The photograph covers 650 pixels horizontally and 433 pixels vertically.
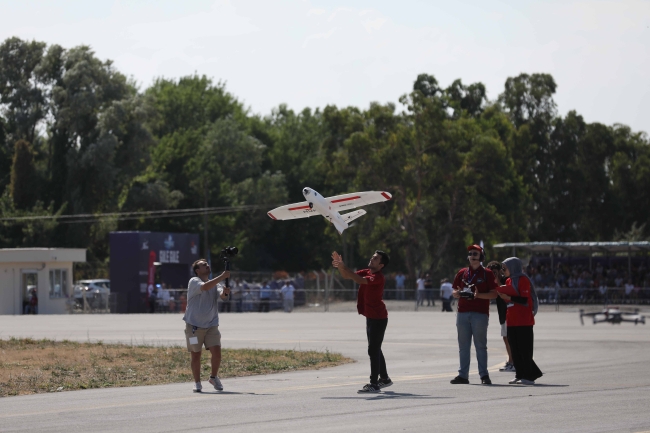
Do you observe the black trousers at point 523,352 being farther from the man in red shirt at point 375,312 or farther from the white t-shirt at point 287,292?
the white t-shirt at point 287,292

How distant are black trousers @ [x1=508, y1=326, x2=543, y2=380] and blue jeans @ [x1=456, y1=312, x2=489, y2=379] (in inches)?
20.8

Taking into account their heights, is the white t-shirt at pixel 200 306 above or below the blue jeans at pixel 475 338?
above

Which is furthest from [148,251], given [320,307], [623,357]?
[623,357]

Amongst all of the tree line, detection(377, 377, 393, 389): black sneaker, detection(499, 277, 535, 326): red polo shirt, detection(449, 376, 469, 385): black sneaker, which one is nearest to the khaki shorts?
detection(377, 377, 393, 389): black sneaker

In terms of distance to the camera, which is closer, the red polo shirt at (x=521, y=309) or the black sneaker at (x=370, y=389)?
the black sneaker at (x=370, y=389)

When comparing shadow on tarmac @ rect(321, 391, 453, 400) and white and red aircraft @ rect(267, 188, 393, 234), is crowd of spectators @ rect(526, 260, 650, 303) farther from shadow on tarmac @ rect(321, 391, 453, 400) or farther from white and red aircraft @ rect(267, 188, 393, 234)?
shadow on tarmac @ rect(321, 391, 453, 400)

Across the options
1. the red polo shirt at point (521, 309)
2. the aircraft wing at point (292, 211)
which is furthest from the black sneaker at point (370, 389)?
the aircraft wing at point (292, 211)

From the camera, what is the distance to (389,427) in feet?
31.1

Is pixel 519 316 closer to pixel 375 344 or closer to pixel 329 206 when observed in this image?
pixel 375 344

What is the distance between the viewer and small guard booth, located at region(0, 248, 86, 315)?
1950 inches

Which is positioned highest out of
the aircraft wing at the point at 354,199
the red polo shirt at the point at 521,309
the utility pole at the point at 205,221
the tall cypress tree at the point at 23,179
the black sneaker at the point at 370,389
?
the tall cypress tree at the point at 23,179

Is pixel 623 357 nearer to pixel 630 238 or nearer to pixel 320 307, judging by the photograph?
pixel 320 307

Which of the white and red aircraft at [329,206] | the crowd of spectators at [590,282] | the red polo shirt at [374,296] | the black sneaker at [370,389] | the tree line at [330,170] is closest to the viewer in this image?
the black sneaker at [370,389]

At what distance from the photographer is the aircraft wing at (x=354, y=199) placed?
19.4 meters
